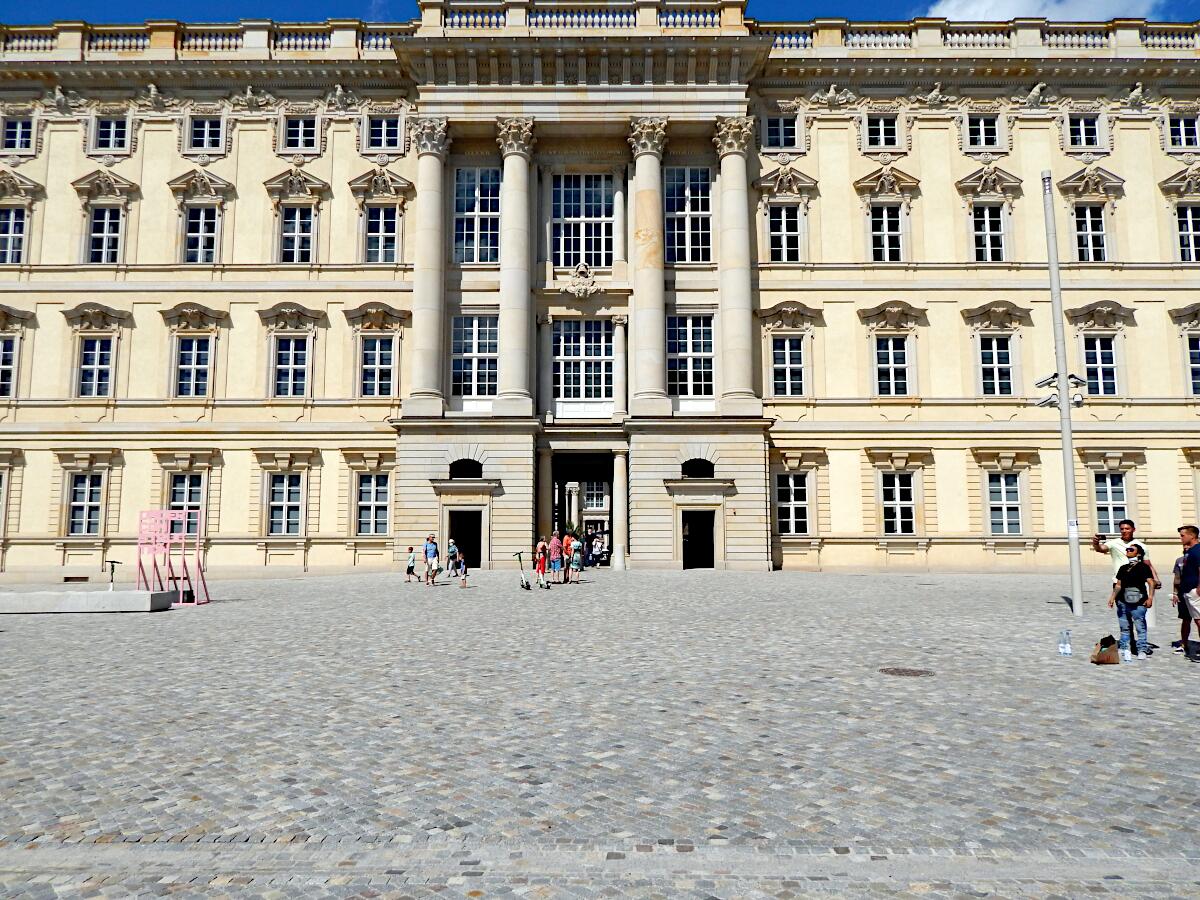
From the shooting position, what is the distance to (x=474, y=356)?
3691 centimetres

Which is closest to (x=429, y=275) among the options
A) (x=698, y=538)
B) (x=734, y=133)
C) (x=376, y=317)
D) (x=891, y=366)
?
(x=376, y=317)

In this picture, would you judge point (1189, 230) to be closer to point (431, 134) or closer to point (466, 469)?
point (466, 469)

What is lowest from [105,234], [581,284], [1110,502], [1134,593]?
[1134,593]

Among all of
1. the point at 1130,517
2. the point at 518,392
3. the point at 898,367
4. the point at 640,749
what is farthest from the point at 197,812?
the point at 1130,517

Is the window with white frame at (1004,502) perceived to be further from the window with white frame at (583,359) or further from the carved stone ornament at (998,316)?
the window with white frame at (583,359)

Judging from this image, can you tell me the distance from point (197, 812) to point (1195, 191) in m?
43.8

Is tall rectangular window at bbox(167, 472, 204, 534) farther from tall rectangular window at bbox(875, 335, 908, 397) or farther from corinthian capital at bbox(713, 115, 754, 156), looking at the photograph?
tall rectangular window at bbox(875, 335, 908, 397)

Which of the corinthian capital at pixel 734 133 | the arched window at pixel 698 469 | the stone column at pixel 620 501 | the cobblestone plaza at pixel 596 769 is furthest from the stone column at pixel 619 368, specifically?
the cobblestone plaza at pixel 596 769

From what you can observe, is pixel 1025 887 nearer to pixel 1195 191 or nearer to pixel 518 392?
pixel 518 392

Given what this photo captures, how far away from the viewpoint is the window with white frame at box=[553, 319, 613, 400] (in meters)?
37.3

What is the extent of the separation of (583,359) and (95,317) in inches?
799

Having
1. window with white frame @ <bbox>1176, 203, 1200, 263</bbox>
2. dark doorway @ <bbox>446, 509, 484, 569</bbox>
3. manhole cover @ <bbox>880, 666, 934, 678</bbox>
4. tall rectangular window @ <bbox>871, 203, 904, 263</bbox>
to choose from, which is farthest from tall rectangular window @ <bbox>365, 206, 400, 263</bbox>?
window with white frame @ <bbox>1176, 203, 1200, 263</bbox>

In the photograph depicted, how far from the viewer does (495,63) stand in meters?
37.2

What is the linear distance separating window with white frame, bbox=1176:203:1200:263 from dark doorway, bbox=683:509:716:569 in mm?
22564
